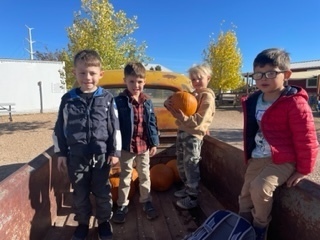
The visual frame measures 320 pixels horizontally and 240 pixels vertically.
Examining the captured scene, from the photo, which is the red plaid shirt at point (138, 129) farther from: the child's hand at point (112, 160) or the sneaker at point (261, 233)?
the sneaker at point (261, 233)

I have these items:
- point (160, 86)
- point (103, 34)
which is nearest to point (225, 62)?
point (103, 34)

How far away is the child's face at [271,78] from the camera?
7.04ft

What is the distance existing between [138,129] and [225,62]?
23.9 meters

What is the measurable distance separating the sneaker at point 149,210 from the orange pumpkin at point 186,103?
1069 millimetres

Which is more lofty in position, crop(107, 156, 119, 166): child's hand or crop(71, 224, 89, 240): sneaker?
crop(107, 156, 119, 166): child's hand

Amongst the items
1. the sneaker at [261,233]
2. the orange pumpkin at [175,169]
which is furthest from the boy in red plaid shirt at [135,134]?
the sneaker at [261,233]

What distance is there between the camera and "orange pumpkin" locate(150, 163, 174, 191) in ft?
12.0

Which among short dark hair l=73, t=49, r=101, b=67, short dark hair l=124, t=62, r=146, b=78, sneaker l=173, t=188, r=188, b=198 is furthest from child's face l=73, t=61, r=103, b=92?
sneaker l=173, t=188, r=188, b=198

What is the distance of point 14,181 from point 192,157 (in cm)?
187

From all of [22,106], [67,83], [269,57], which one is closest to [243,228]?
[269,57]

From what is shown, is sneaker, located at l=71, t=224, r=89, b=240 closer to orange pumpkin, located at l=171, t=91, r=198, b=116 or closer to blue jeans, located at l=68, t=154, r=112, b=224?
blue jeans, located at l=68, t=154, r=112, b=224

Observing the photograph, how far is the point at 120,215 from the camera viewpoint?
2.95 m

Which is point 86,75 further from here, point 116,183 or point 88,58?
point 116,183

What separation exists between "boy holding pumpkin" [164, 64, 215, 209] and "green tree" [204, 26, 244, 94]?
22.9m
